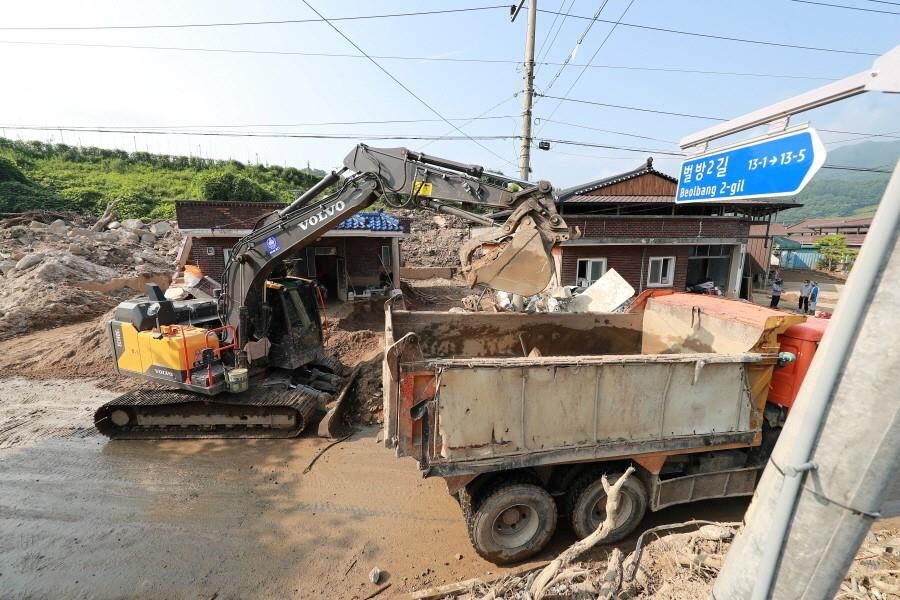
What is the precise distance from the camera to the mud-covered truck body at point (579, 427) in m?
3.57

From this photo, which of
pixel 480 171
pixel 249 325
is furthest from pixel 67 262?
pixel 480 171

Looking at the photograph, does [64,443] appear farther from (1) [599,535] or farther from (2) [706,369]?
(2) [706,369]

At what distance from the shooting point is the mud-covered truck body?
3574 mm

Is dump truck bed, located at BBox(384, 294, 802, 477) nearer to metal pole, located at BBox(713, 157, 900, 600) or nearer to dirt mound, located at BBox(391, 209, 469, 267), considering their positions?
metal pole, located at BBox(713, 157, 900, 600)

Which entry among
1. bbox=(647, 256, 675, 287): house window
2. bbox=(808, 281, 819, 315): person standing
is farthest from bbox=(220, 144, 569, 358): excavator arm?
bbox=(808, 281, 819, 315): person standing

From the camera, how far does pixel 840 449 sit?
4.06 ft

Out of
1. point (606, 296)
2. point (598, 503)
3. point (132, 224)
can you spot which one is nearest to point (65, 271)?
point (132, 224)

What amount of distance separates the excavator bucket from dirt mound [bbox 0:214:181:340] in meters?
13.0

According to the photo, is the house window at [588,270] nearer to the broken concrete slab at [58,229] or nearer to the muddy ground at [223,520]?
the muddy ground at [223,520]

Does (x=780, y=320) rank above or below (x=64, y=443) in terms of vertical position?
above

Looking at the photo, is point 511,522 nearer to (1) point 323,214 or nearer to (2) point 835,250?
(1) point 323,214

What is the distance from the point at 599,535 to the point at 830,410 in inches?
69.7

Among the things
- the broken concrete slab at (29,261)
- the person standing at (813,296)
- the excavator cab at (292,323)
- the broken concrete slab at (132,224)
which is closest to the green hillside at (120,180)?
the broken concrete slab at (132,224)

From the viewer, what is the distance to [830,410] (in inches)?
49.4
